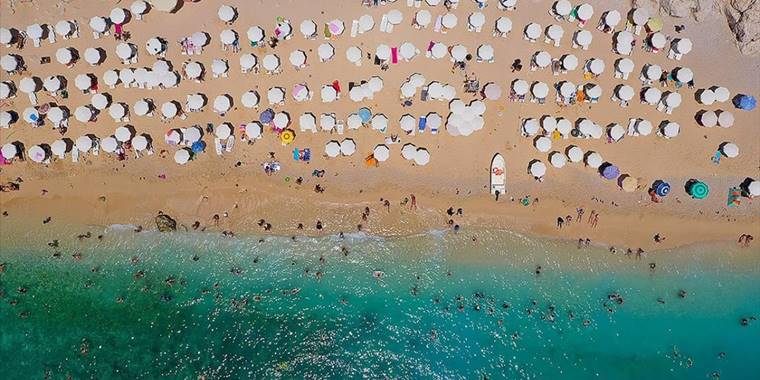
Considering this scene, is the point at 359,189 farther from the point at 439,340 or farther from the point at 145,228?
the point at 145,228

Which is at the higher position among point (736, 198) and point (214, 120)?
point (214, 120)

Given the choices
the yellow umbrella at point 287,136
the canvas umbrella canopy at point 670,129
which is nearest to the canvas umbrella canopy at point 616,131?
the canvas umbrella canopy at point 670,129

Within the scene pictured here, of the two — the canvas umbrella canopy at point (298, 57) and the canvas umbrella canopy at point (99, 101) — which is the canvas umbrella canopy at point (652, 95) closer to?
the canvas umbrella canopy at point (298, 57)

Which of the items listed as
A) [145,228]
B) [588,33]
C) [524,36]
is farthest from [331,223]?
[588,33]

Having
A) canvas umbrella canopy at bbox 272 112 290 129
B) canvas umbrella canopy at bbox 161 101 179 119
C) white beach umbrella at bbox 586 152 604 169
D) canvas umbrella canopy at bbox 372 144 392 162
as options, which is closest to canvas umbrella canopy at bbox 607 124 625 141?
white beach umbrella at bbox 586 152 604 169

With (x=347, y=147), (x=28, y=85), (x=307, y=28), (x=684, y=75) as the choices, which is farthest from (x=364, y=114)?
(x=28, y=85)

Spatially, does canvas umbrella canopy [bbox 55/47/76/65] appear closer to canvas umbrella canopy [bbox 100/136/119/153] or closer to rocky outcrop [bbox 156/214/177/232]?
canvas umbrella canopy [bbox 100/136/119/153]
